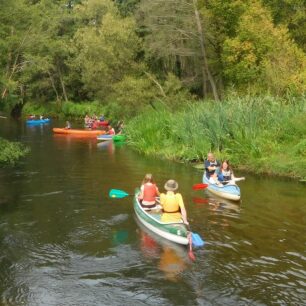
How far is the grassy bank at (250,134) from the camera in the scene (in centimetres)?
1845

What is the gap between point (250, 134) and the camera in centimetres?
1977

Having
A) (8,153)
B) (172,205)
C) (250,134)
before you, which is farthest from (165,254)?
(8,153)

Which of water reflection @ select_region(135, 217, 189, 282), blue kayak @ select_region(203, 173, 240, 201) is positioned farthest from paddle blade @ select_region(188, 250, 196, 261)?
blue kayak @ select_region(203, 173, 240, 201)

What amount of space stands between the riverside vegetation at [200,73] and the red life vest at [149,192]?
7242mm

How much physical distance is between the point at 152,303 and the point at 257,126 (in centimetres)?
1322

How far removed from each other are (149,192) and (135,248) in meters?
2.12

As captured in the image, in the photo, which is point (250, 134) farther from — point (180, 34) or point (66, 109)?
point (66, 109)

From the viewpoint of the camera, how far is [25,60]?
1369 inches

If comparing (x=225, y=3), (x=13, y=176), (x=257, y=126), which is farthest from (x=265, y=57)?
(x=13, y=176)

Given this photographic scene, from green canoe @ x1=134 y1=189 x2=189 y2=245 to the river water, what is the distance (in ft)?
0.65

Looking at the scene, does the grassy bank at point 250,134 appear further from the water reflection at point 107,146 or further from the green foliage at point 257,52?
the green foliage at point 257,52

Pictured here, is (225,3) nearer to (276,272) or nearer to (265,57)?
(265,57)

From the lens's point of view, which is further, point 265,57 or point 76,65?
point 76,65

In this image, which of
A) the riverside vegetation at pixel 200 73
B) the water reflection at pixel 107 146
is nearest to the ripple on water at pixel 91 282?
the riverside vegetation at pixel 200 73
